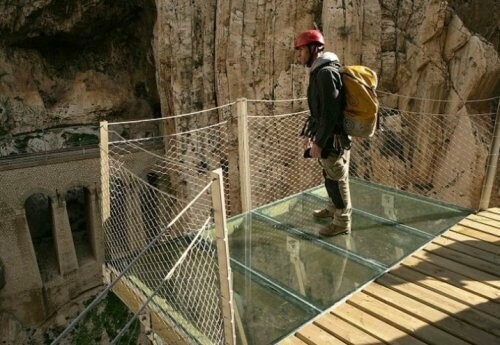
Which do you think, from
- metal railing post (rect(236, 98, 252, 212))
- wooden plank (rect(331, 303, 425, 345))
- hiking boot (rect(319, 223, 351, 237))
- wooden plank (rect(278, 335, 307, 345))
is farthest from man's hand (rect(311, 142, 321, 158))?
wooden plank (rect(278, 335, 307, 345))

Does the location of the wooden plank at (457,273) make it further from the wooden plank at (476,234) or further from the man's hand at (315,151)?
the man's hand at (315,151)

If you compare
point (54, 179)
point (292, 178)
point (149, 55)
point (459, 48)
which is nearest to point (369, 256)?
point (292, 178)

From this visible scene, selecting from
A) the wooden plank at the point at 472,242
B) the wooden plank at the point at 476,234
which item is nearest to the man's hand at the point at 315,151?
the wooden plank at the point at 472,242

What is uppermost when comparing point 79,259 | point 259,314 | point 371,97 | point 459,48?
point 459,48

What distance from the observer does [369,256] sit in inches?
138

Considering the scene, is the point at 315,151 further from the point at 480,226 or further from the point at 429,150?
the point at 429,150

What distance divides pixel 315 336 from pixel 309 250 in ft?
3.76

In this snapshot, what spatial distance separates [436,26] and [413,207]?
932 centimetres

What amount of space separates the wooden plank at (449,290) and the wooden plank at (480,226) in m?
1.09

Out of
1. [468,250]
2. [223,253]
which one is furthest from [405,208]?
[223,253]

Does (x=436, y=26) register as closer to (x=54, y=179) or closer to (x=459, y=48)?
(x=459, y=48)

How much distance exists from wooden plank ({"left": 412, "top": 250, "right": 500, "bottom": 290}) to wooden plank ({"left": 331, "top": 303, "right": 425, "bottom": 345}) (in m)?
0.83

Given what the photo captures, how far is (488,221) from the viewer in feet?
13.2

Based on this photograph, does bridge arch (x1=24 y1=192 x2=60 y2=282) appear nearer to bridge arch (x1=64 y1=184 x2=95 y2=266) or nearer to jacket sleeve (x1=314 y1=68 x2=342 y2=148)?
bridge arch (x1=64 y1=184 x2=95 y2=266)
